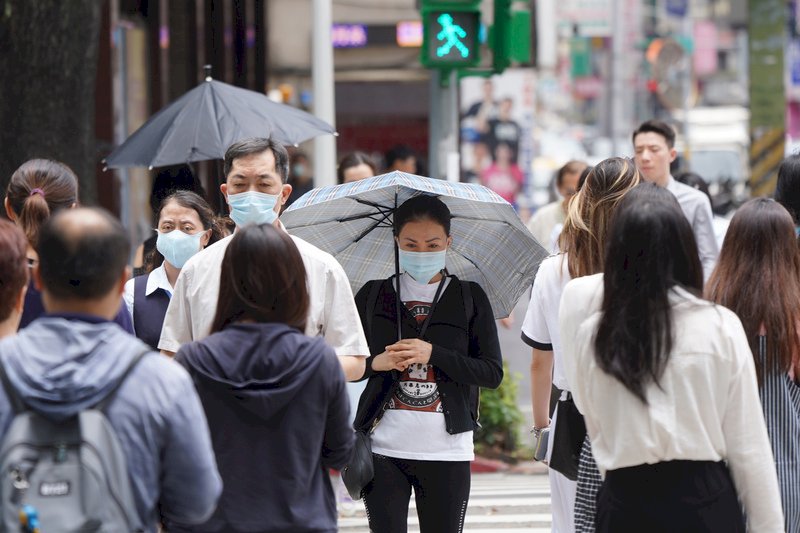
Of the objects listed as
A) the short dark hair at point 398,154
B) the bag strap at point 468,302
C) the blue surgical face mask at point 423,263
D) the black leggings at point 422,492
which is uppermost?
the short dark hair at point 398,154

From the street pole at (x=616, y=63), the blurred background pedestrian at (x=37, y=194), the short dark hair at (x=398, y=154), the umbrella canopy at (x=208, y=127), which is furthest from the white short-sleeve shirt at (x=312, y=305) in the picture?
the street pole at (x=616, y=63)

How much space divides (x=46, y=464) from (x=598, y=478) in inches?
77.8

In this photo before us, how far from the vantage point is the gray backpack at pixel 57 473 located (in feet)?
11.4

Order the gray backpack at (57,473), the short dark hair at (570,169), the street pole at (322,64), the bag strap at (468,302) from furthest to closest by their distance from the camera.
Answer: the short dark hair at (570,169), the street pole at (322,64), the bag strap at (468,302), the gray backpack at (57,473)

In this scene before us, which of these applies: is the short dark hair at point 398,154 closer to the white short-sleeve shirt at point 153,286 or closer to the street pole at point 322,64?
the street pole at point 322,64

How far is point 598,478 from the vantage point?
15.7 ft

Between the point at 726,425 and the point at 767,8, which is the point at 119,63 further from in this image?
the point at 726,425

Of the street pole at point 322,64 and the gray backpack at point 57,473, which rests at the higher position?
the street pole at point 322,64

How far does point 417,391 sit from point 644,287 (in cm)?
169

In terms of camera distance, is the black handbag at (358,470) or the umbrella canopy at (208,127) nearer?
the black handbag at (358,470)

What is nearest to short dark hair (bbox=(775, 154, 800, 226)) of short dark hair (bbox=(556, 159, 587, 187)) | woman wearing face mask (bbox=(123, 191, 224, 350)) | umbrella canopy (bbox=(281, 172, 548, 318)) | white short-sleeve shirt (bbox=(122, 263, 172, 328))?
umbrella canopy (bbox=(281, 172, 548, 318))

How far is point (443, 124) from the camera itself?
1163cm

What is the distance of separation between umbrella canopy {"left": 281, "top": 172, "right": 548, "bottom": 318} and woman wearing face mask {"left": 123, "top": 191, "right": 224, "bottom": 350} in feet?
1.87

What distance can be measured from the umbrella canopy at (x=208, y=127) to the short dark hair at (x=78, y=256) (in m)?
4.35
